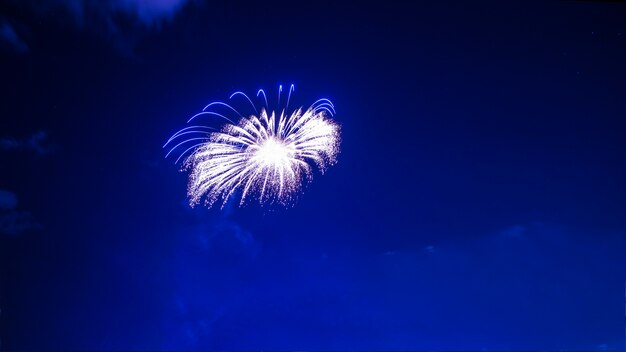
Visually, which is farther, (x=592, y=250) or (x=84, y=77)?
(x=592, y=250)

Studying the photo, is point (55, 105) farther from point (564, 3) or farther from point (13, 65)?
point (564, 3)

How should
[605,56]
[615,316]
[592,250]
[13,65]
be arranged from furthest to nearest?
[615,316] → [592,250] → [605,56] → [13,65]

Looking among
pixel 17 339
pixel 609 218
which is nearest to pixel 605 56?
pixel 609 218

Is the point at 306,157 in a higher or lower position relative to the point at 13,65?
lower

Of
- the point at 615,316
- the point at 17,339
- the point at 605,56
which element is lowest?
the point at 17,339

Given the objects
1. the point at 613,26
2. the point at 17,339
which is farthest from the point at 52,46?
the point at 613,26

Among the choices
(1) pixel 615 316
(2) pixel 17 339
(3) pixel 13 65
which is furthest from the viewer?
(1) pixel 615 316
